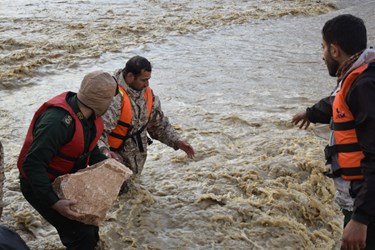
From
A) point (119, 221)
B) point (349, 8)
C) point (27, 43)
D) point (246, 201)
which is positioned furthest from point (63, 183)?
point (349, 8)

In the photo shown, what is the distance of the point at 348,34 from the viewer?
10.00 ft

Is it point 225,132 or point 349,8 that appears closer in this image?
point 225,132

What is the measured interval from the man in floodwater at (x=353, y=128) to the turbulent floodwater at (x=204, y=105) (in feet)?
8.01

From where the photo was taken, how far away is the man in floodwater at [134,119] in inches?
199

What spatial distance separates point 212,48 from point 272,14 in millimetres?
6949

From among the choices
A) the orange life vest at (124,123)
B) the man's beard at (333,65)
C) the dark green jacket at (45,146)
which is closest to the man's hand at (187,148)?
the orange life vest at (124,123)

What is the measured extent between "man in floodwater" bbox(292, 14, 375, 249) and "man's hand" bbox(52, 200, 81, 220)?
189 centimetres

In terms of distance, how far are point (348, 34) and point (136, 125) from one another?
2.87m

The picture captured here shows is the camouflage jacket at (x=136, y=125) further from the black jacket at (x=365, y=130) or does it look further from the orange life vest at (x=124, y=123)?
the black jacket at (x=365, y=130)

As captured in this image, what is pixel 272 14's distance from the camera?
69.2ft

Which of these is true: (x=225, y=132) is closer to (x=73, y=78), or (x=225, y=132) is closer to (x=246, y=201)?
(x=246, y=201)

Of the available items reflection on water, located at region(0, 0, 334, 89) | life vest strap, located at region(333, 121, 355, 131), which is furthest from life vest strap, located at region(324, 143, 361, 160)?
reflection on water, located at region(0, 0, 334, 89)

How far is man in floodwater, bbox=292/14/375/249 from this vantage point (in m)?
2.77

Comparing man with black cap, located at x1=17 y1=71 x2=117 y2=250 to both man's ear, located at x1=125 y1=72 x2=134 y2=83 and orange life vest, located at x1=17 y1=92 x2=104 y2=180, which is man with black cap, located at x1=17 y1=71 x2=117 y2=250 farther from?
man's ear, located at x1=125 y1=72 x2=134 y2=83
